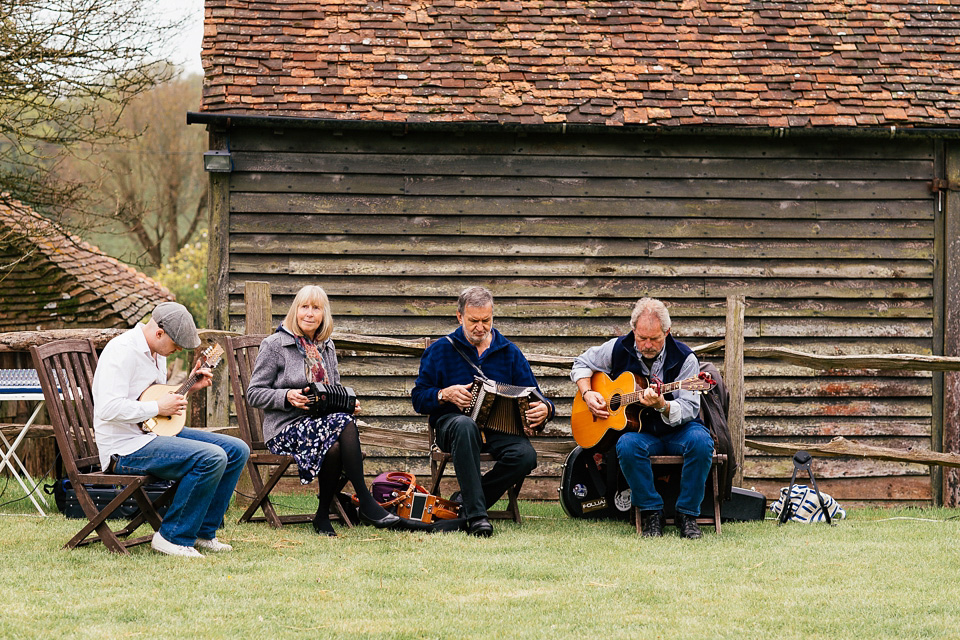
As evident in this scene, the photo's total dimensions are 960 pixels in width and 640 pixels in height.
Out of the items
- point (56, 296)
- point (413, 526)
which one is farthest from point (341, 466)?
point (56, 296)

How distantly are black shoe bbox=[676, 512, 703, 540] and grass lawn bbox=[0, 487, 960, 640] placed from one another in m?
0.08

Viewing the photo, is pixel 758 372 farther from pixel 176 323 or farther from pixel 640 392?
pixel 176 323

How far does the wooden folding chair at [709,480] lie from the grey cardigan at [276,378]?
6.61 feet

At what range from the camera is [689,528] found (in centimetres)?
561

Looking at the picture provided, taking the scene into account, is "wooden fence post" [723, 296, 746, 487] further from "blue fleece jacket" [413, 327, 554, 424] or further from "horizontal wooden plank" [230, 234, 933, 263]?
"horizontal wooden plank" [230, 234, 933, 263]

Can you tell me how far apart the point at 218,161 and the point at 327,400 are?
3290mm

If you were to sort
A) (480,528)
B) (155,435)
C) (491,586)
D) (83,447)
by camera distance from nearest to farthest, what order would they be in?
(491,586) → (155,435) → (83,447) → (480,528)

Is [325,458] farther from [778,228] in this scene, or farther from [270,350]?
[778,228]

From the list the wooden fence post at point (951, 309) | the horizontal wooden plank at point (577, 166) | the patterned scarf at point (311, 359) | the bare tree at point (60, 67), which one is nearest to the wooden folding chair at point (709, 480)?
the patterned scarf at point (311, 359)

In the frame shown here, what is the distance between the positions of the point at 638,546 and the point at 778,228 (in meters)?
4.14

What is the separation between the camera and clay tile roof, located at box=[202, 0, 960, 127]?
26.7 feet

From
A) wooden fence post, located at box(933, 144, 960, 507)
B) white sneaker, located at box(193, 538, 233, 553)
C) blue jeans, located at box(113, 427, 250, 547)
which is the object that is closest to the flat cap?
blue jeans, located at box(113, 427, 250, 547)

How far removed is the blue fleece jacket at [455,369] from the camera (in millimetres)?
5922

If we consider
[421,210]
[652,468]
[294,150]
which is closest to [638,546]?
[652,468]
